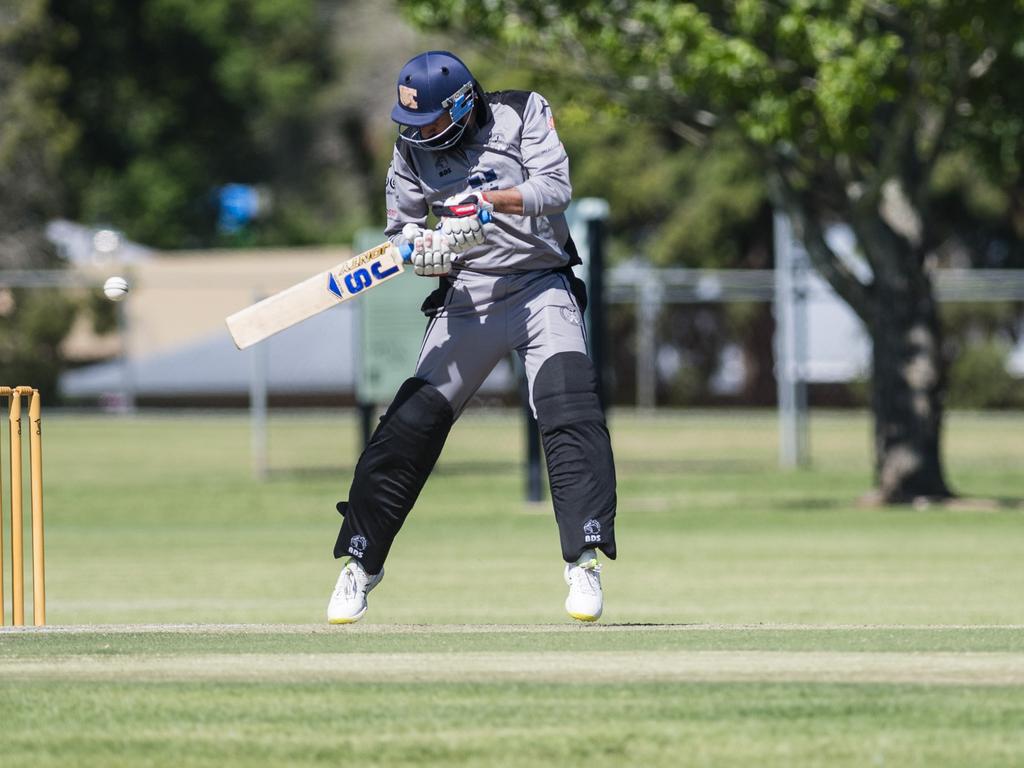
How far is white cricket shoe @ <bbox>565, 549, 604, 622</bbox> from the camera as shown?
7.05 m

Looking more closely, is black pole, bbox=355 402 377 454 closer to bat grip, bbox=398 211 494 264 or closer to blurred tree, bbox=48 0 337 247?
bat grip, bbox=398 211 494 264

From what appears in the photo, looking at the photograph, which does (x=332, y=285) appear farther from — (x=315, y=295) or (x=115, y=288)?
(x=115, y=288)

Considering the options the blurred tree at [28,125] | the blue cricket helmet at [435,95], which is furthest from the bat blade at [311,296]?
the blurred tree at [28,125]

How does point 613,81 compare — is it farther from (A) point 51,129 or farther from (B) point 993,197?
(A) point 51,129

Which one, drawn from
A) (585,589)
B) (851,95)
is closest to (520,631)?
(585,589)

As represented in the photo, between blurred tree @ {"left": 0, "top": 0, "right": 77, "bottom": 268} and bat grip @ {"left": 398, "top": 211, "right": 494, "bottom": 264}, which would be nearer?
bat grip @ {"left": 398, "top": 211, "right": 494, "bottom": 264}

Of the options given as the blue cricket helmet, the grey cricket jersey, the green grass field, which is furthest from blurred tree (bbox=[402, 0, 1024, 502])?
the blue cricket helmet

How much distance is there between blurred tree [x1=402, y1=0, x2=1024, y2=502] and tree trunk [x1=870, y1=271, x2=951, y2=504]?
0.01m

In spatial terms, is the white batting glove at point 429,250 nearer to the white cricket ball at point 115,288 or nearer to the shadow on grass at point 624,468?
the white cricket ball at point 115,288

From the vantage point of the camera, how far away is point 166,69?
59.8m

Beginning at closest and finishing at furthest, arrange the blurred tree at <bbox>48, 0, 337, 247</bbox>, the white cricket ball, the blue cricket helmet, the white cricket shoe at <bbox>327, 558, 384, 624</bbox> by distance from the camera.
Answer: the blue cricket helmet → the white cricket ball → the white cricket shoe at <bbox>327, 558, 384, 624</bbox> → the blurred tree at <bbox>48, 0, 337, 247</bbox>

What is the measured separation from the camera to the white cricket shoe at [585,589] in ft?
23.1

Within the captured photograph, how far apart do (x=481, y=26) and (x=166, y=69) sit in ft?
146

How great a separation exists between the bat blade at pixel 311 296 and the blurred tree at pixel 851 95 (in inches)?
317
